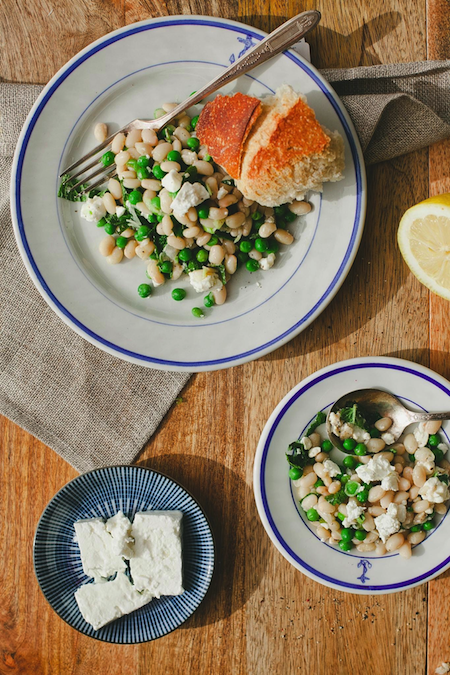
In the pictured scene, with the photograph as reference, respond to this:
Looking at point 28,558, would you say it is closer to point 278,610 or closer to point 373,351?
point 278,610

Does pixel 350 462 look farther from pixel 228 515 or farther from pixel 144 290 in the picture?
pixel 144 290

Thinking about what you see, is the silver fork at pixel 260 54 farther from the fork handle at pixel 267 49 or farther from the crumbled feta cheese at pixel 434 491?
the crumbled feta cheese at pixel 434 491

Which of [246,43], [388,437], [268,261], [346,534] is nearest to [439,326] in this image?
[388,437]

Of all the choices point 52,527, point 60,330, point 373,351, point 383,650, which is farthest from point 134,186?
point 383,650

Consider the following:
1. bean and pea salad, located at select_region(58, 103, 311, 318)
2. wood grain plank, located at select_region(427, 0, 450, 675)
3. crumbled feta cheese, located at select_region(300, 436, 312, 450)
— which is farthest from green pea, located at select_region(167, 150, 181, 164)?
crumbled feta cheese, located at select_region(300, 436, 312, 450)

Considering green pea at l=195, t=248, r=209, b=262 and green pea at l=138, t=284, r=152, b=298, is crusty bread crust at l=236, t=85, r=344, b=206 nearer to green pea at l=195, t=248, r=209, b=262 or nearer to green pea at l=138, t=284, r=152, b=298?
green pea at l=195, t=248, r=209, b=262
